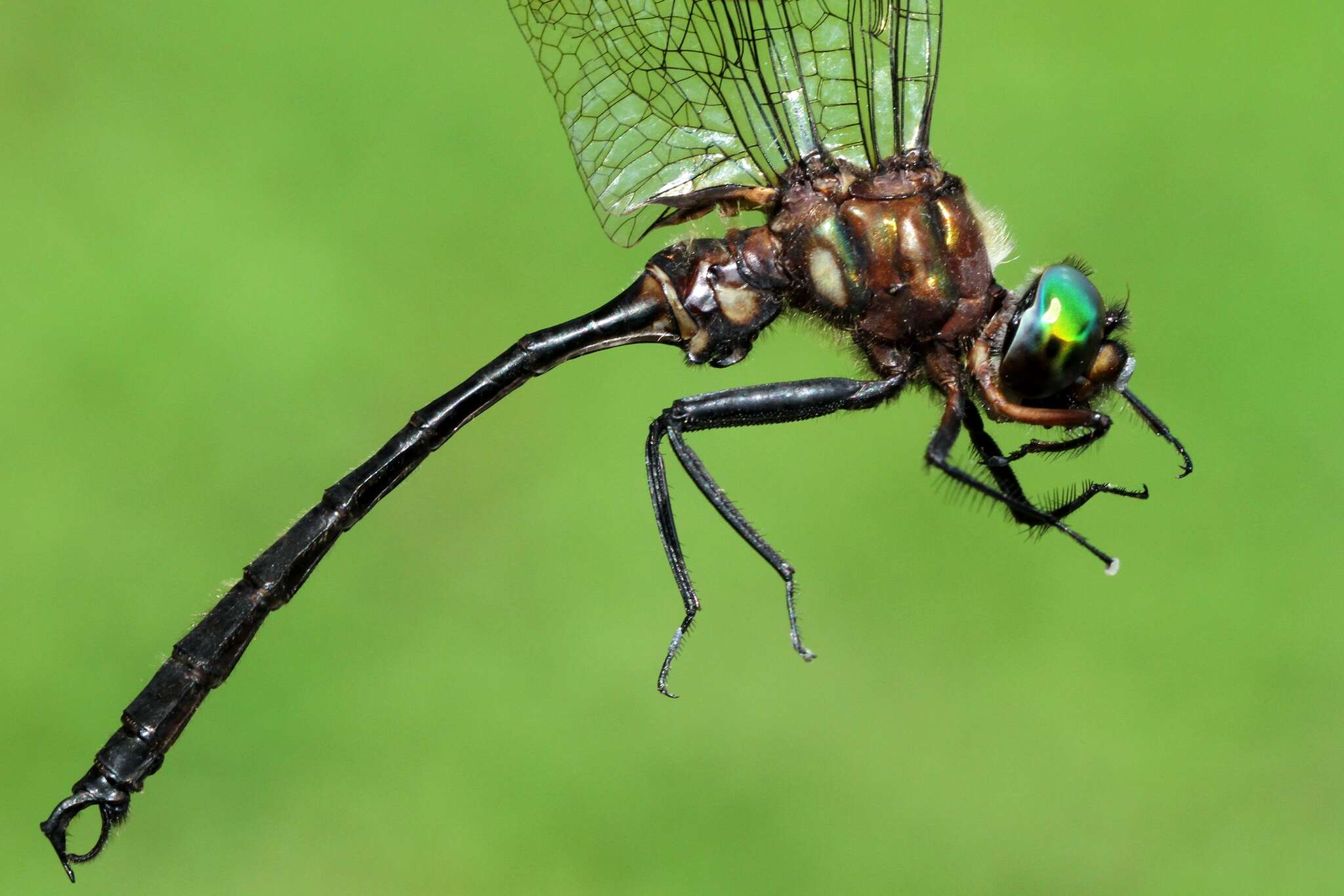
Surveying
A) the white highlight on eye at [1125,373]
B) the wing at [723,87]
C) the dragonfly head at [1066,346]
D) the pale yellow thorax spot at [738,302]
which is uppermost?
→ the wing at [723,87]

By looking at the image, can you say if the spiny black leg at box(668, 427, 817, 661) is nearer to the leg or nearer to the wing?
the leg

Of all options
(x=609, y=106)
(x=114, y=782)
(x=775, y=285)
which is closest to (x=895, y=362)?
(x=775, y=285)

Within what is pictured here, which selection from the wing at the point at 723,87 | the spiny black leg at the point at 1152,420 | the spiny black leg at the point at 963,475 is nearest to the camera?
the spiny black leg at the point at 963,475

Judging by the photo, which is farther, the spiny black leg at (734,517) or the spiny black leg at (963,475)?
the spiny black leg at (734,517)

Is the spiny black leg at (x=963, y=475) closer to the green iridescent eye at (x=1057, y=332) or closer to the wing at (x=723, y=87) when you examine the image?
the green iridescent eye at (x=1057, y=332)

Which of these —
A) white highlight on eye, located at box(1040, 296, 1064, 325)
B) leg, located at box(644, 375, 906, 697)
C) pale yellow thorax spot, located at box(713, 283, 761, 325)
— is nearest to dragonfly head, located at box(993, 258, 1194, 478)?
white highlight on eye, located at box(1040, 296, 1064, 325)

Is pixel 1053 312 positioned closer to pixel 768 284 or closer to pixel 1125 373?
pixel 1125 373

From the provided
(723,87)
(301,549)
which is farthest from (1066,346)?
(301,549)

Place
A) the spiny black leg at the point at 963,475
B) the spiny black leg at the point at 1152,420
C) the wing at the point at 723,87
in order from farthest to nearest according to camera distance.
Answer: the wing at the point at 723,87
the spiny black leg at the point at 1152,420
the spiny black leg at the point at 963,475

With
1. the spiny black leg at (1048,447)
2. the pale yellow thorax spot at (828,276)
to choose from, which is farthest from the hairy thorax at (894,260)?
the spiny black leg at (1048,447)
